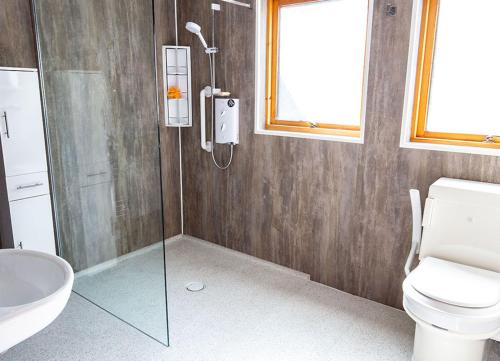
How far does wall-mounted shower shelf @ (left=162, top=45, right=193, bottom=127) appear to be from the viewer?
10.5 feet

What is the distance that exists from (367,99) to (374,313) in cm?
137

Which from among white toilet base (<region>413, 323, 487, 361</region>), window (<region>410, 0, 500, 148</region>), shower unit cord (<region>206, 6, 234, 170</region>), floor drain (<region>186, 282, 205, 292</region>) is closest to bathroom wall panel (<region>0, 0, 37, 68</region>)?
shower unit cord (<region>206, 6, 234, 170</region>)

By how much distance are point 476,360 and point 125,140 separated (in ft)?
7.11

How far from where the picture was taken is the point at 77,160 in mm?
2506

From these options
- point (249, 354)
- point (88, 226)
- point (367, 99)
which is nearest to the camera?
point (249, 354)

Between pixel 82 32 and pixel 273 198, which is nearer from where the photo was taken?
pixel 82 32

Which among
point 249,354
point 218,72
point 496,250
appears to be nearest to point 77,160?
point 218,72

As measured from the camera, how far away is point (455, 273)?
1909mm

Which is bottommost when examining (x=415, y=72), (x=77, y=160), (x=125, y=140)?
(x=77, y=160)

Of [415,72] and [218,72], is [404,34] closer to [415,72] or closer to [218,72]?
[415,72]

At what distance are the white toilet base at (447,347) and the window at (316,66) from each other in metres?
1.29

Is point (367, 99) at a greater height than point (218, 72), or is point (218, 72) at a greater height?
point (218, 72)

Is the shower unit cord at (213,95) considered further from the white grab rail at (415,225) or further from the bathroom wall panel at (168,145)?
the white grab rail at (415,225)

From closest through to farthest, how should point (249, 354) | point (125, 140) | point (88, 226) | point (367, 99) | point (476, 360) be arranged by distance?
1. point (476, 360)
2. point (249, 354)
3. point (125, 140)
4. point (367, 99)
5. point (88, 226)
